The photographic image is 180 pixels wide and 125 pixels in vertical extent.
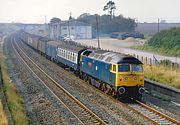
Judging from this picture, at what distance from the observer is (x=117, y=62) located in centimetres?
2470

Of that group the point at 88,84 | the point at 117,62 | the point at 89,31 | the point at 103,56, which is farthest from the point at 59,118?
the point at 89,31

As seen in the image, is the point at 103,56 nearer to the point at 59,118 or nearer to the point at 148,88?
the point at 148,88

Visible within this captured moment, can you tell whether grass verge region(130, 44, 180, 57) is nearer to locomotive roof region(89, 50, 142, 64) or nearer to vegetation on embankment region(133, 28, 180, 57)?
vegetation on embankment region(133, 28, 180, 57)

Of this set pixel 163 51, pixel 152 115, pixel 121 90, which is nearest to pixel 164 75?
pixel 121 90

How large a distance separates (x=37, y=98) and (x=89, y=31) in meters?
110

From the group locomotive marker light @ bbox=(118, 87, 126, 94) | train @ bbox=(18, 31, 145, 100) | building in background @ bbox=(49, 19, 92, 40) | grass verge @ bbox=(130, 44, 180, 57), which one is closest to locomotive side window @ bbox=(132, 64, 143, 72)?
train @ bbox=(18, 31, 145, 100)

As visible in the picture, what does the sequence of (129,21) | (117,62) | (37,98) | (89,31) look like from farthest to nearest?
(129,21)
(89,31)
(37,98)
(117,62)

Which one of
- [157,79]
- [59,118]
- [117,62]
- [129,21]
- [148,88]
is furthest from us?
[129,21]

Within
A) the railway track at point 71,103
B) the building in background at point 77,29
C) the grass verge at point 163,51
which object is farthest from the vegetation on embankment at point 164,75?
the building in background at point 77,29

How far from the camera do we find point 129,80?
2492 cm

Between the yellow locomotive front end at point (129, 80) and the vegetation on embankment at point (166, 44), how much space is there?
35.4 metres

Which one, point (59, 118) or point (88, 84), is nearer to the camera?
point (59, 118)

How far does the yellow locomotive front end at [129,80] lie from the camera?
2477cm

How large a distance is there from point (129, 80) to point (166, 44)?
149 ft
